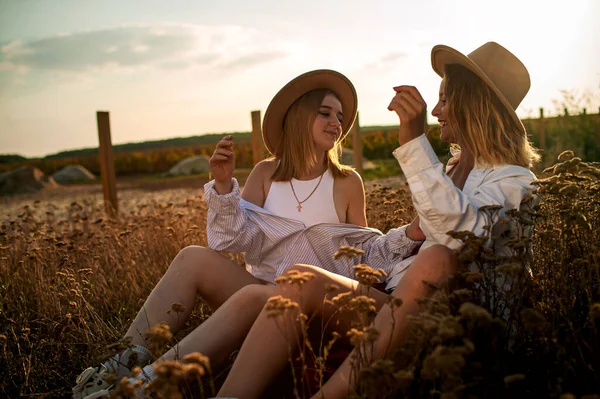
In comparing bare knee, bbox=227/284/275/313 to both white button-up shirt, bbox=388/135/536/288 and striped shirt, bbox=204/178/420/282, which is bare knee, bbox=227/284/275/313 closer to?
striped shirt, bbox=204/178/420/282

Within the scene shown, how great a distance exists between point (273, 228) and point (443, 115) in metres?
1.21

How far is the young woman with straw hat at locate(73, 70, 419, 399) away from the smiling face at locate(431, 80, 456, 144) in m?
0.60

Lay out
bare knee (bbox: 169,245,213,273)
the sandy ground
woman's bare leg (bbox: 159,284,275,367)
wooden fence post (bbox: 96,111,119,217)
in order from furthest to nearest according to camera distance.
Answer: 1. the sandy ground
2. wooden fence post (bbox: 96,111,119,217)
3. bare knee (bbox: 169,245,213,273)
4. woman's bare leg (bbox: 159,284,275,367)

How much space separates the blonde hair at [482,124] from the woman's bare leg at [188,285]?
145cm

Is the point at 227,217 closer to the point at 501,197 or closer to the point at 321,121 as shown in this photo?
the point at 321,121

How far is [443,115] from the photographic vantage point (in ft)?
10.2

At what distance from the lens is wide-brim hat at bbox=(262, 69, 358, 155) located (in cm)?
396

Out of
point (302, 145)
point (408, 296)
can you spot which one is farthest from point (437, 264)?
point (302, 145)

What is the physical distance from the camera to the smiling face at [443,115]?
309 centimetres

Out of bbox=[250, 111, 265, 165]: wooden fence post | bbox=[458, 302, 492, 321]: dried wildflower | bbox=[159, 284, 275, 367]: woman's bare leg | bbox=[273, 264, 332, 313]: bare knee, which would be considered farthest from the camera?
bbox=[250, 111, 265, 165]: wooden fence post

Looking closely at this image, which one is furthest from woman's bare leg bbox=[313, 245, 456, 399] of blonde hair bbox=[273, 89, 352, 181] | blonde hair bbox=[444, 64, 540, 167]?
blonde hair bbox=[273, 89, 352, 181]

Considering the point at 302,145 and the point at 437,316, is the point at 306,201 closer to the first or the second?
the point at 302,145

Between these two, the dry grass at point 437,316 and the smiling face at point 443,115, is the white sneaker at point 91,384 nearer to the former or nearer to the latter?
the dry grass at point 437,316

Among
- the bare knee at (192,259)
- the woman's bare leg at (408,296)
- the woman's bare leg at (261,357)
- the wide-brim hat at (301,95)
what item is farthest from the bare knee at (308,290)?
the wide-brim hat at (301,95)
